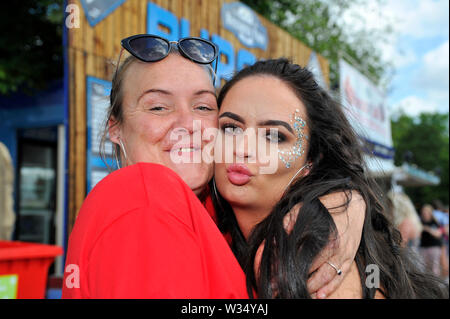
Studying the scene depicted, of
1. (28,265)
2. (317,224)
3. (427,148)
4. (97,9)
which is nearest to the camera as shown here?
(317,224)

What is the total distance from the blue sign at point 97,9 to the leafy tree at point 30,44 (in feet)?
7.95

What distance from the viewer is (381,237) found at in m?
1.71

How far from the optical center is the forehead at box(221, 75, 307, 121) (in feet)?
5.19

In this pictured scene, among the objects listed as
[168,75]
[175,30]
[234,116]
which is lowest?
[234,116]

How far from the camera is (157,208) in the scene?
1.13 metres

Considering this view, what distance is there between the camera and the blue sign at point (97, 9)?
3.57m

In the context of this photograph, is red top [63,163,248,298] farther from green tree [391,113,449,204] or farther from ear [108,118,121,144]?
green tree [391,113,449,204]

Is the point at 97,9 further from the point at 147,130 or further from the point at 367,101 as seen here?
the point at 367,101

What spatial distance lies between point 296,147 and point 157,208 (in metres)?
0.75

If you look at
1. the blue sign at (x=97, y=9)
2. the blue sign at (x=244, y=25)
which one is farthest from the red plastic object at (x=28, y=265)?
the blue sign at (x=244, y=25)

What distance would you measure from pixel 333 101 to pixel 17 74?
5487 mm

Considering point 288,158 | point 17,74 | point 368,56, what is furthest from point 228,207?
point 368,56

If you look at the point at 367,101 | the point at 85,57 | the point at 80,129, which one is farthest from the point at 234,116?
the point at 367,101

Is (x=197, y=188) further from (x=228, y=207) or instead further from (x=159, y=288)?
(x=159, y=288)
